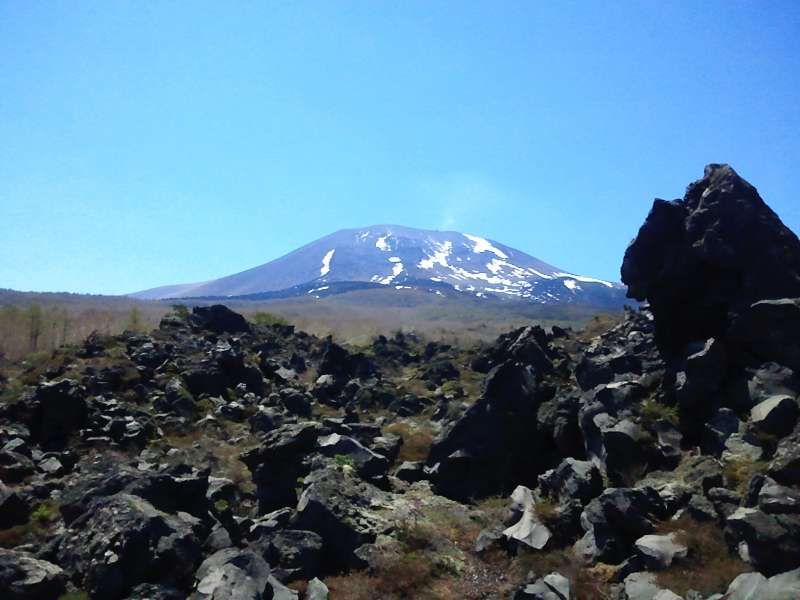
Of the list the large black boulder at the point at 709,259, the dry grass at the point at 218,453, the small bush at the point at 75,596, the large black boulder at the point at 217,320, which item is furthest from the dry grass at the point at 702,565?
the large black boulder at the point at 217,320

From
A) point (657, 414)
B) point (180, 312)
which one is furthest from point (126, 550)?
point (180, 312)

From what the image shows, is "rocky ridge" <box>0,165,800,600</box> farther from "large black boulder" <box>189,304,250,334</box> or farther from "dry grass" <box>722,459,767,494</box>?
"large black boulder" <box>189,304,250,334</box>

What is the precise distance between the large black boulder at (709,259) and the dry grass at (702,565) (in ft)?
29.0

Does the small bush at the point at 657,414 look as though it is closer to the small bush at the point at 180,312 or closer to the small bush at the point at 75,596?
the small bush at the point at 75,596

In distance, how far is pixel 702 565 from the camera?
1196 centimetres

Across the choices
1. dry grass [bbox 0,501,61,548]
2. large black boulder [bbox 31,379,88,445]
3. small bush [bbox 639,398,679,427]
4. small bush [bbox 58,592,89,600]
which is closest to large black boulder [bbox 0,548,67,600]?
small bush [bbox 58,592,89,600]

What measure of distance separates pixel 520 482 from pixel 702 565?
395 inches

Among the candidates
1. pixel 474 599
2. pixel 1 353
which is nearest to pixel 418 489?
pixel 474 599

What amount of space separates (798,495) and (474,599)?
719cm

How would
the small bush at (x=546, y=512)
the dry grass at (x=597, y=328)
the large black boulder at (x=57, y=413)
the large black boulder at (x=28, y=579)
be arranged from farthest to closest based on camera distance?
the dry grass at (x=597, y=328), the large black boulder at (x=57, y=413), the small bush at (x=546, y=512), the large black boulder at (x=28, y=579)

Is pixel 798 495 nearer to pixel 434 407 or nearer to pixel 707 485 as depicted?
pixel 707 485

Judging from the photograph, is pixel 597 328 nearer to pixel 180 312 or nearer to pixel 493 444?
pixel 180 312

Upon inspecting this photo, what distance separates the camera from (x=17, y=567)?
12.7 meters

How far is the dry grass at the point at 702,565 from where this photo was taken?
446 inches
